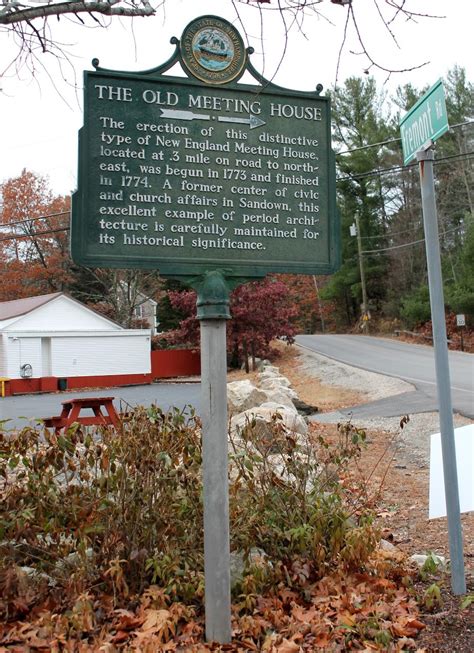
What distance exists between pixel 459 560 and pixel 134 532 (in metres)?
1.84

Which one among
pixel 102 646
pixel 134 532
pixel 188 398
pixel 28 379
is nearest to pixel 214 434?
pixel 134 532

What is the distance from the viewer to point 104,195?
336 cm

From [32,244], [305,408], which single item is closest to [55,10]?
[305,408]

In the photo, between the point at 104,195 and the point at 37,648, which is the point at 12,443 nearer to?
the point at 37,648

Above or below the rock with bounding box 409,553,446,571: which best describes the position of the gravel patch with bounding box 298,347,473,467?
above

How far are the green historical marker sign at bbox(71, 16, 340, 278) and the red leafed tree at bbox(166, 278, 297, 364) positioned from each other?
2610 centimetres

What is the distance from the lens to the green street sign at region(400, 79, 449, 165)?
144 inches

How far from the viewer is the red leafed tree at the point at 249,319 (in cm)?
3042

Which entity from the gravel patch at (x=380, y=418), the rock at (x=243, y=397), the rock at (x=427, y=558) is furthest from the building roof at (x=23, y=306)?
the rock at (x=427, y=558)

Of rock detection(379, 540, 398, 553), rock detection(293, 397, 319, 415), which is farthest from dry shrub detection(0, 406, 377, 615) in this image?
rock detection(293, 397, 319, 415)

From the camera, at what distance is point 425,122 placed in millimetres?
3824

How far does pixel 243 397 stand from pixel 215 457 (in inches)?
341

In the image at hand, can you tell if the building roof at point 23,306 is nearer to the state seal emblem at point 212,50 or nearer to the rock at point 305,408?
the rock at point 305,408

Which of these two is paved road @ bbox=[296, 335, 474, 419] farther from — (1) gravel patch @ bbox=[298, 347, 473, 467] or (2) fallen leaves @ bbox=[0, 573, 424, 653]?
(2) fallen leaves @ bbox=[0, 573, 424, 653]
